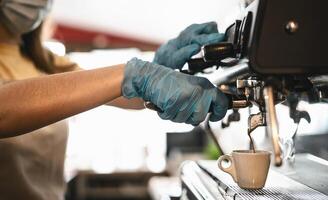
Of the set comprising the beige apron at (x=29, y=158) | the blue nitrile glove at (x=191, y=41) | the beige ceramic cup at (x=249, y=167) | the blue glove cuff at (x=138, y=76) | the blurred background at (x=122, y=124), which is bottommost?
the blurred background at (x=122, y=124)

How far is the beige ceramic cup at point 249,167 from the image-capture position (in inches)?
43.4

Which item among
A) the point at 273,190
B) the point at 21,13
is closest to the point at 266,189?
the point at 273,190

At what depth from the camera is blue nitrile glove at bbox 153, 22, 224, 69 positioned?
44.5 inches

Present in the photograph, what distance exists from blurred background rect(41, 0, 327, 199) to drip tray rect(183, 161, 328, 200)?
7.95 ft

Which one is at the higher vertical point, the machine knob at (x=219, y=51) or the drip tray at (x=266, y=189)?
the machine knob at (x=219, y=51)

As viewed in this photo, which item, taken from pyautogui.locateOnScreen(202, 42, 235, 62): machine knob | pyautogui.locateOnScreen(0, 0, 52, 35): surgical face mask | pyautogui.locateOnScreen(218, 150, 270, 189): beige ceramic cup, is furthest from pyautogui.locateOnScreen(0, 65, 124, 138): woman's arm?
pyautogui.locateOnScreen(0, 0, 52, 35): surgical face mask

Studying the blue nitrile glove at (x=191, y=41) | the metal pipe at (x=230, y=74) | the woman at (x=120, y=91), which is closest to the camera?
the metal pipe at (x=230, y=74)

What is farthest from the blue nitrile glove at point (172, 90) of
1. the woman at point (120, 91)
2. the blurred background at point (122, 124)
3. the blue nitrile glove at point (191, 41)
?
the blurred background at point (122, 124)

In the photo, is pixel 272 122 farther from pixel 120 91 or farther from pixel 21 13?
pixel 21 13

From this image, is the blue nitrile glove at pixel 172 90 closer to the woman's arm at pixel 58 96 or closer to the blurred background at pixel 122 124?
the woman's arm at pixel 58 96

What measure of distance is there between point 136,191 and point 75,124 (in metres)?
1.53

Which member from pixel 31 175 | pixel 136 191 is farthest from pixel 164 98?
pixel 136 191

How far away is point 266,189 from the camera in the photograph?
1.16 m

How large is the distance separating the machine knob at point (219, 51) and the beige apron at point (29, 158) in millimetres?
899
